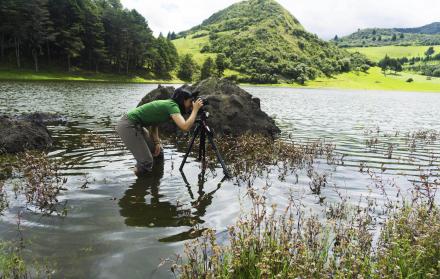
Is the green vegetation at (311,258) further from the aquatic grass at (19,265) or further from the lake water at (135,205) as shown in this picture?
the aquatic grass at (19,265)

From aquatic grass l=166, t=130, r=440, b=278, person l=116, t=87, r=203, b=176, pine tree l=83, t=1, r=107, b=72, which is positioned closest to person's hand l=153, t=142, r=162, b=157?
person l=116, t=87, r=203, b=176

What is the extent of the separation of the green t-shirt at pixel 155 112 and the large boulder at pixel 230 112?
359 inches

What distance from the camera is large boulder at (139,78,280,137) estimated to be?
20.5 meters

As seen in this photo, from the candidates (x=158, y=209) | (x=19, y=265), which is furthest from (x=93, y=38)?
(x=19, y=265)

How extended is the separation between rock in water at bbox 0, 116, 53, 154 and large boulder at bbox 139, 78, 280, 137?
23.6 ft

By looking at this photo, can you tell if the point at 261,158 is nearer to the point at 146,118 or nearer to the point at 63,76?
the point at 146,118

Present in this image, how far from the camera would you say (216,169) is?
13445 mm

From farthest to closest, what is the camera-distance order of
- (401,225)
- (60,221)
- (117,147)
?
(117,147) < (60,221) < (401,225)

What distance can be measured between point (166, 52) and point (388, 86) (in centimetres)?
12327

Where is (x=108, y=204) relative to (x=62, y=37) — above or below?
below

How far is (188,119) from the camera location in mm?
10156

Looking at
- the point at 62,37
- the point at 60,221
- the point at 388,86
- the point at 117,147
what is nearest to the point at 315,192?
the point at 60,221

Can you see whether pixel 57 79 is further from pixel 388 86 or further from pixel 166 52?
pixel 388 86

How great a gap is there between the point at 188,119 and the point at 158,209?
8.67 ft
